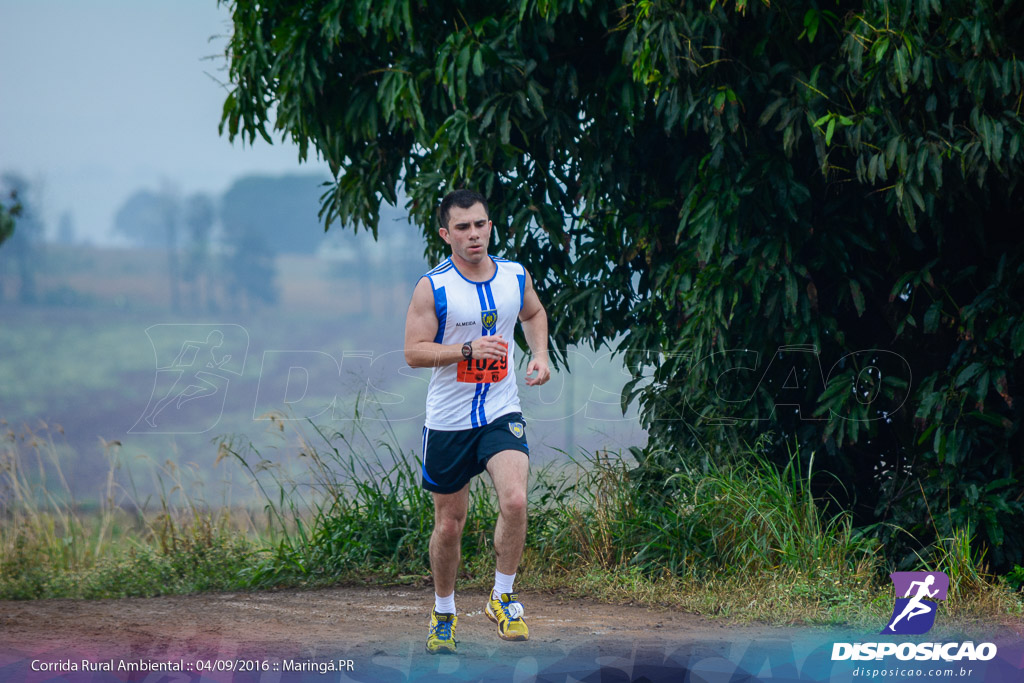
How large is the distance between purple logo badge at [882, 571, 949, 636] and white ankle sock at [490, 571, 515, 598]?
81.0 inches

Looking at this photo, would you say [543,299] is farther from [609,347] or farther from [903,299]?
[903,299]

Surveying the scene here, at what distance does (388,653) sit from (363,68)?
14.5 feet

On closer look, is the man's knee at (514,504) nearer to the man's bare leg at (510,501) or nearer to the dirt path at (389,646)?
the man's bare leg at (510,501)

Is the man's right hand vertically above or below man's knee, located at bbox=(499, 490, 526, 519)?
above

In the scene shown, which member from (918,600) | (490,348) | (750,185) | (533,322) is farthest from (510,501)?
(750,185)

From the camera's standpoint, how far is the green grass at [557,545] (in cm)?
606

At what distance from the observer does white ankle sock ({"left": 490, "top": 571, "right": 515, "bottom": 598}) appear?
5.10 m

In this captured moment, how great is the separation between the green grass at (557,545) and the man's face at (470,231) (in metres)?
2.57

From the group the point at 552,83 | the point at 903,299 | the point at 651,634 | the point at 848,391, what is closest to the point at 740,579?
the point at 651,634

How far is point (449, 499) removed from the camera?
5.07 m

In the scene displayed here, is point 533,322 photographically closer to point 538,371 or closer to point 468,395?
point 538,371

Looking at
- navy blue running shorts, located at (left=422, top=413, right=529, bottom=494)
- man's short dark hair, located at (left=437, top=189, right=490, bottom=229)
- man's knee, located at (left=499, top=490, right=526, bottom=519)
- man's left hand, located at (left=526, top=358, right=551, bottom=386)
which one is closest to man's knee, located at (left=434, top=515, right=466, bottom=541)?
navy blue running shorts, located at (left=422, top=413, right=529, bottom=494)

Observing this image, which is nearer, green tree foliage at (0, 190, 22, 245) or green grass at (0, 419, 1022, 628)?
green grass at (0, 419, 1022, 628)

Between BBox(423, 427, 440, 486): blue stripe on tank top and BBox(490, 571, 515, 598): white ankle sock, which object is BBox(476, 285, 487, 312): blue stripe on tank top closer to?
BBox(423, 427, 440, 486): blue stripe on tank top
